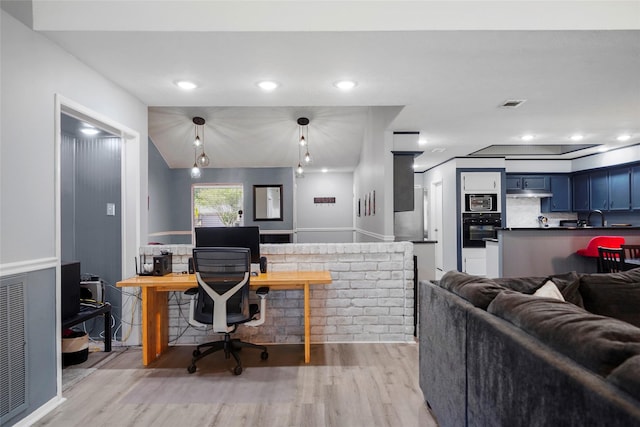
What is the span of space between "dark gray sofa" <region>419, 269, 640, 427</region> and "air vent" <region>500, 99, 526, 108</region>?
75.2 inches

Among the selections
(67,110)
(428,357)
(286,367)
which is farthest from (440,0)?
(286,367)

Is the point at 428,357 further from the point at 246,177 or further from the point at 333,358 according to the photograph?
the point at 246,177

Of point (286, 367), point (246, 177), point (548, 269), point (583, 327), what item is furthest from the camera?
point (246, 177)

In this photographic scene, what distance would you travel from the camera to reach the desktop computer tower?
287 cm

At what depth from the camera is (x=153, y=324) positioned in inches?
128

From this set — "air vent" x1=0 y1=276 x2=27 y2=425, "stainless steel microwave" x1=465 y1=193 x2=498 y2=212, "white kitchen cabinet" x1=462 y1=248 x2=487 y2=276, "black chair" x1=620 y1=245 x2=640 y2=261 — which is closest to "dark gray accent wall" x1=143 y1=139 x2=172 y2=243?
"air vent" x1=0 y1=276 x2=27 y2=425

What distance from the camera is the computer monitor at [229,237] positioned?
3250 mm

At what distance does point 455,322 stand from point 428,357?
55 centimetres

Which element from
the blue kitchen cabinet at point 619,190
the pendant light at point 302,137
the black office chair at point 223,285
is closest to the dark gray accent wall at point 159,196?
the pendant light at point 302,137

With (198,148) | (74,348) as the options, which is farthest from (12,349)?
(198,148)

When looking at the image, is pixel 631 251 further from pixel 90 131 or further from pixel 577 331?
pixel 90 131

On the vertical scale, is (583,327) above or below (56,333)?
above

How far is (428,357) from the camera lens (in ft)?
7.31

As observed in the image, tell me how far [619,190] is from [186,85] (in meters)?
6.82
